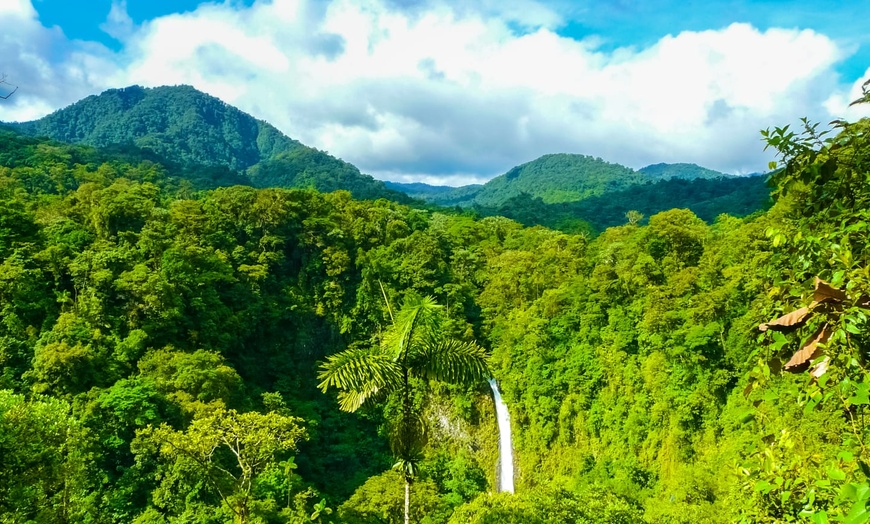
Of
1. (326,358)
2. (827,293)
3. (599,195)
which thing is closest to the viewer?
(827,293)

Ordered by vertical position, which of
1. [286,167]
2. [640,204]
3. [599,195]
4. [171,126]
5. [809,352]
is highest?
[171,126]

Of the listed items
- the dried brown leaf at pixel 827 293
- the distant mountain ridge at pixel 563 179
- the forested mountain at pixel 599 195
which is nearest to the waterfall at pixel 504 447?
the forested mountain at pixel 599 195

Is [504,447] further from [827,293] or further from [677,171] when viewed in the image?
[677,171]

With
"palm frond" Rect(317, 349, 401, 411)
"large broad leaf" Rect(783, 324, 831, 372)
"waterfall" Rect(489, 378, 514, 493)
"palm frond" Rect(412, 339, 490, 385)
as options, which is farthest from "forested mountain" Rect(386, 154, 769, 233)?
"large broad leaf" Rect(783, 324, 831, 372)

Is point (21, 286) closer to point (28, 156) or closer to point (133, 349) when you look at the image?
point (133, 349)

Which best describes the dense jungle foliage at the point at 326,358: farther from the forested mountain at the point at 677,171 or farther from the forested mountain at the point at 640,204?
the forested mountain at the point at 677,171

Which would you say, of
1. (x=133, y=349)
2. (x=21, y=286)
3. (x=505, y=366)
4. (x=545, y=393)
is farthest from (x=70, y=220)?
(x=545, y=393)

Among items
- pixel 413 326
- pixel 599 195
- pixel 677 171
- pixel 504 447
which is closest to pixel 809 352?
pixel 413 326
